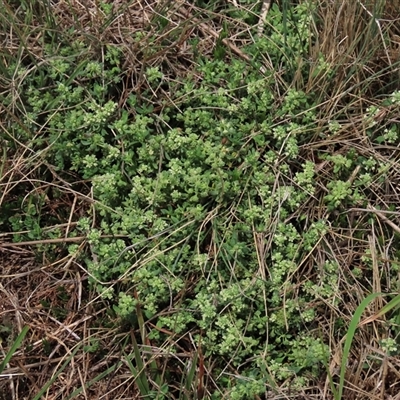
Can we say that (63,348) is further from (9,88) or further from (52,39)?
(52,39)

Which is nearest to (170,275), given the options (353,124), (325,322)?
(325,322)

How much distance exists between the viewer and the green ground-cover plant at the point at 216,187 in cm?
230

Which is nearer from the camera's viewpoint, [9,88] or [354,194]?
[354,194]

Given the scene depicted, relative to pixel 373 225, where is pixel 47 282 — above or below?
Result: below

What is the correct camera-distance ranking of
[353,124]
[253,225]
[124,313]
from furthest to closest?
[353,124]
[253,225]
[124,313]

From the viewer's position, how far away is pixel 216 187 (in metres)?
2.44

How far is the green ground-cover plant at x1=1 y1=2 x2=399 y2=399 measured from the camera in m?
2.30

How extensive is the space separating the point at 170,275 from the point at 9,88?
1116mm

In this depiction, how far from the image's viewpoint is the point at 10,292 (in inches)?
98.0

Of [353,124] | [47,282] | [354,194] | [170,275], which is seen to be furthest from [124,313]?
[353,124]

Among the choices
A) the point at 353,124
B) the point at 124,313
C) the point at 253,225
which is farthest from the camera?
the point at 353,124

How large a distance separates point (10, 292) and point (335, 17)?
1850 mm

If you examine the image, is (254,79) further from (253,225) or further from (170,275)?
(170,275)

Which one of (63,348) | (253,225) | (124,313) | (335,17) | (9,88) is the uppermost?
(335,17)
